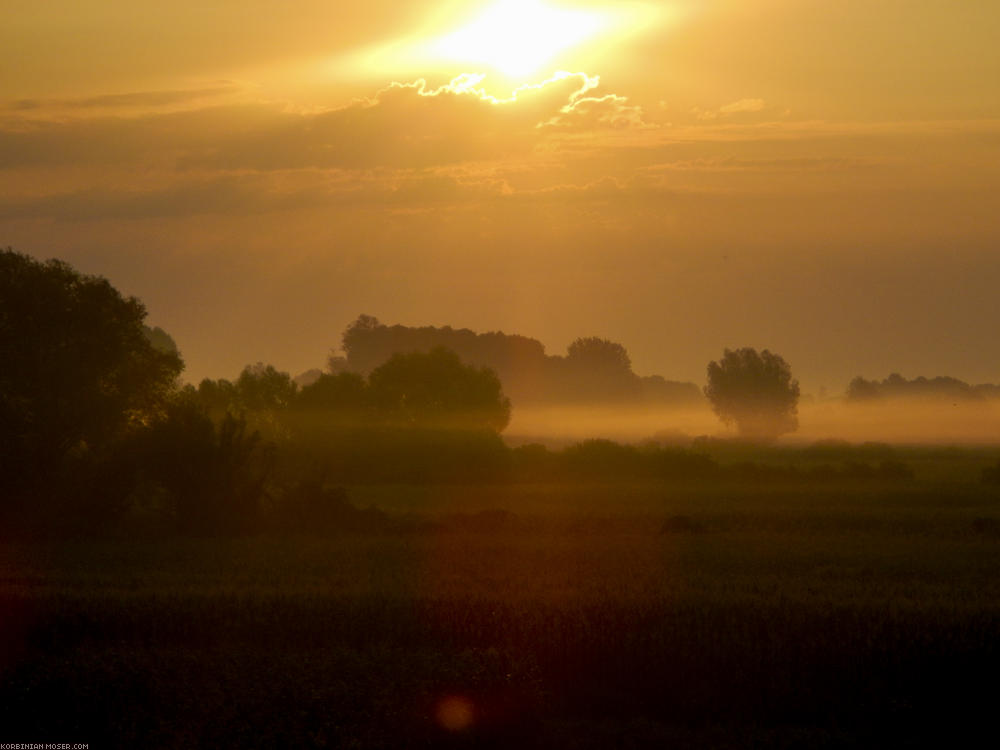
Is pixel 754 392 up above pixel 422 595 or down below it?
above

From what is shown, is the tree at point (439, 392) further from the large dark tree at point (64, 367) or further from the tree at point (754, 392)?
the tree at point (754, 392)

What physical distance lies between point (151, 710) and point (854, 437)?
156411 mm

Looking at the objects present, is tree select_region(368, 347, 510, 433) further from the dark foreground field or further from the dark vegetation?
the dark foreground field

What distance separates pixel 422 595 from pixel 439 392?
86897 mm

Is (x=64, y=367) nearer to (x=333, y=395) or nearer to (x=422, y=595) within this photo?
(x=422, y=595)

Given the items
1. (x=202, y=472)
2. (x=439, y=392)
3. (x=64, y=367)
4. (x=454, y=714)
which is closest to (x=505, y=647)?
(x=454, y=714)

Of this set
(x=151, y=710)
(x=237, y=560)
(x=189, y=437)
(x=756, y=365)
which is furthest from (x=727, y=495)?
(x=756, y=365)

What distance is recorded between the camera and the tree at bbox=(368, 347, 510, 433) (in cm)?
10450

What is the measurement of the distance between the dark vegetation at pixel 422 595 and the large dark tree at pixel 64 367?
0.08 meters

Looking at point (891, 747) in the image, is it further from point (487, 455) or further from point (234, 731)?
point (487, 455)

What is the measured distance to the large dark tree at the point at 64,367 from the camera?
3978cm

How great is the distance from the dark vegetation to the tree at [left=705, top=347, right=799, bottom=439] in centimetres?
13282

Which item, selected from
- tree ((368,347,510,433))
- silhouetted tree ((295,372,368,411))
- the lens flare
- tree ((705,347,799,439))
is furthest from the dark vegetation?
tree ((705,347,799,439))

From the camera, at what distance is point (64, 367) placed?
135ft
